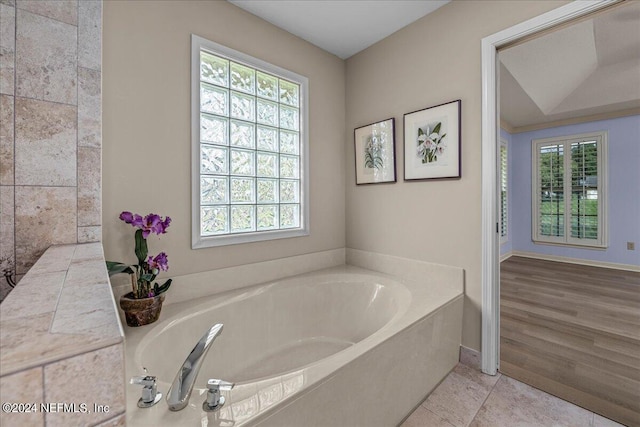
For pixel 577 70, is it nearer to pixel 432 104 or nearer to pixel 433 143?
pixel 432 104

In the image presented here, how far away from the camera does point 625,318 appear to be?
8.39ft

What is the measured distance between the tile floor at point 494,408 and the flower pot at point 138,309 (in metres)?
1.41

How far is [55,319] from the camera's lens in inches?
18.3

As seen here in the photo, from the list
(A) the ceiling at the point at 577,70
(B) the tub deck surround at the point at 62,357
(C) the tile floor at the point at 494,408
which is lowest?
(C) the tile floor at the point at 494,408

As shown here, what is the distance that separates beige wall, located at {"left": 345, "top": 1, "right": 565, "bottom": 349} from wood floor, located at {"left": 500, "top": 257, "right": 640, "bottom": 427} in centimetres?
52

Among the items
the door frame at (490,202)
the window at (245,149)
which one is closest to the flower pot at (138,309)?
the window at (245,149)

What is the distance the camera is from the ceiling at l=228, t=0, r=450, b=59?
1935 mm

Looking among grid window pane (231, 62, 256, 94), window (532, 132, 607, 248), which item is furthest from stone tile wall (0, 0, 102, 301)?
window (532, 132, 607, 248)

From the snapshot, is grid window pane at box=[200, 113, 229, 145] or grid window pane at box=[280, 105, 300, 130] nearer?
grid window pane at box=[200, 113, 229, 145]

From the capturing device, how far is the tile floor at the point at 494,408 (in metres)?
1.41

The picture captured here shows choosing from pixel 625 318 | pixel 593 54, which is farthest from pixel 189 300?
pixel 593 54

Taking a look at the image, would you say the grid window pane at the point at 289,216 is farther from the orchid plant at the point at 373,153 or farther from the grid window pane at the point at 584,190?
the grid window pane at the point at 584,190

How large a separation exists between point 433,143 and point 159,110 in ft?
6.01

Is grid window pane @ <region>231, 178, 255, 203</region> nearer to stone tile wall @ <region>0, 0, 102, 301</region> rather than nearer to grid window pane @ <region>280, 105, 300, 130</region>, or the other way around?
grid window pane @ <region>280, 105, 300, 130</region>
